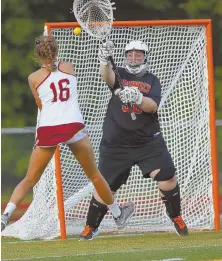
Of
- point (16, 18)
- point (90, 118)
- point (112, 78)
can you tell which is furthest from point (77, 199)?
Answer: point (16, 18)

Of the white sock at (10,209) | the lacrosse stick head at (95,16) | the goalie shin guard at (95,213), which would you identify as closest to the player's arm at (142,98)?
the lacrosse stick head at (95,16)

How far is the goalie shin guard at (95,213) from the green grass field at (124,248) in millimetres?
141

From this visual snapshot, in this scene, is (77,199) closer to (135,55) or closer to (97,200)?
(97,200)

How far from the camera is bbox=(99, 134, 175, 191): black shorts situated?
10586mm

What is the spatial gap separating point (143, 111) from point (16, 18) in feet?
25.1

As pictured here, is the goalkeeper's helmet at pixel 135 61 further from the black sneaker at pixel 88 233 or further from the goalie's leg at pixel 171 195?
the black sneaker at pixel 88 233

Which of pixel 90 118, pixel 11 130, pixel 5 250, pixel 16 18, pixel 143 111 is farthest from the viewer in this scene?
pixel 16 18

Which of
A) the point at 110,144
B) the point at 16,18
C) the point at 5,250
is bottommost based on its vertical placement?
the point at 5,250

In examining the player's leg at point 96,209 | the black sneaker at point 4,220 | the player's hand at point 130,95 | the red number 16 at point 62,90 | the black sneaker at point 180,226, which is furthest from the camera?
the black sneaker at point 180,226

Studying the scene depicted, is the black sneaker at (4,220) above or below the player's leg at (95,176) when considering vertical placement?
below

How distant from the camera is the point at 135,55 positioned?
10477 mm

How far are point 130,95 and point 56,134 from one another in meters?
0.70

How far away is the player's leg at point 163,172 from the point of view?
1057 cm

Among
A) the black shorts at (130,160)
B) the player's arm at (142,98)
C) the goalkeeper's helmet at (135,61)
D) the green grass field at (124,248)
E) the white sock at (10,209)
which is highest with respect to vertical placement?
the goalkeeper's helmet at (135,61)
